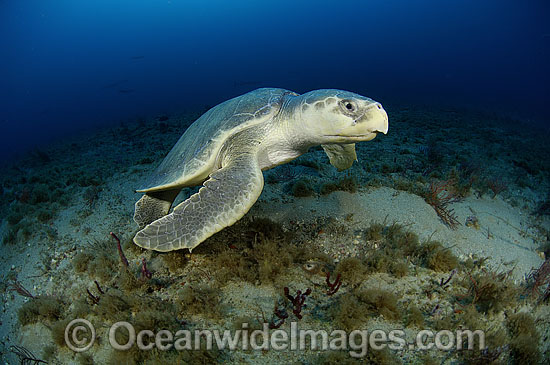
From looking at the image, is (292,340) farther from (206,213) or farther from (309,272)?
(206,213)

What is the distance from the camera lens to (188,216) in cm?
239

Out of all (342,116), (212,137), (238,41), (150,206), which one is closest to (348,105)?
(342,116)

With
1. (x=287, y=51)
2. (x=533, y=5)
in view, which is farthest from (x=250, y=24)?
(x=533, y=5)

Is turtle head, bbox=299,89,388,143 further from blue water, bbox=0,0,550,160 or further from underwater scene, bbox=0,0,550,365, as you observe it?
blue water, bbox=0,0,550,160

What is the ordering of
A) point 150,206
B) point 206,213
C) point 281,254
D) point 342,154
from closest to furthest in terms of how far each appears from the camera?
1. point 206,213
2. point 281,254
3. point 150,206
4. point 342,154

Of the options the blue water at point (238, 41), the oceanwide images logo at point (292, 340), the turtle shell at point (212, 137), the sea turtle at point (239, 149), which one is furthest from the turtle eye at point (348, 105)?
the blue water at point (238, 41)

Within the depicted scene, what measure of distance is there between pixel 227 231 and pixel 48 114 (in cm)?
6334

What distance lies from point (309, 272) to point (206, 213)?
1292 mm

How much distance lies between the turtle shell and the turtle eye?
0.89m

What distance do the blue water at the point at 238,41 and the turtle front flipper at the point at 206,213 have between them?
64.7m

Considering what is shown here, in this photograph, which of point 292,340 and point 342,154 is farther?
point 342,154

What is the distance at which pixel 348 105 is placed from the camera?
2.54 m

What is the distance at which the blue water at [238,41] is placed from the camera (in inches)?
2849

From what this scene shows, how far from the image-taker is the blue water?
72375 millimetres
